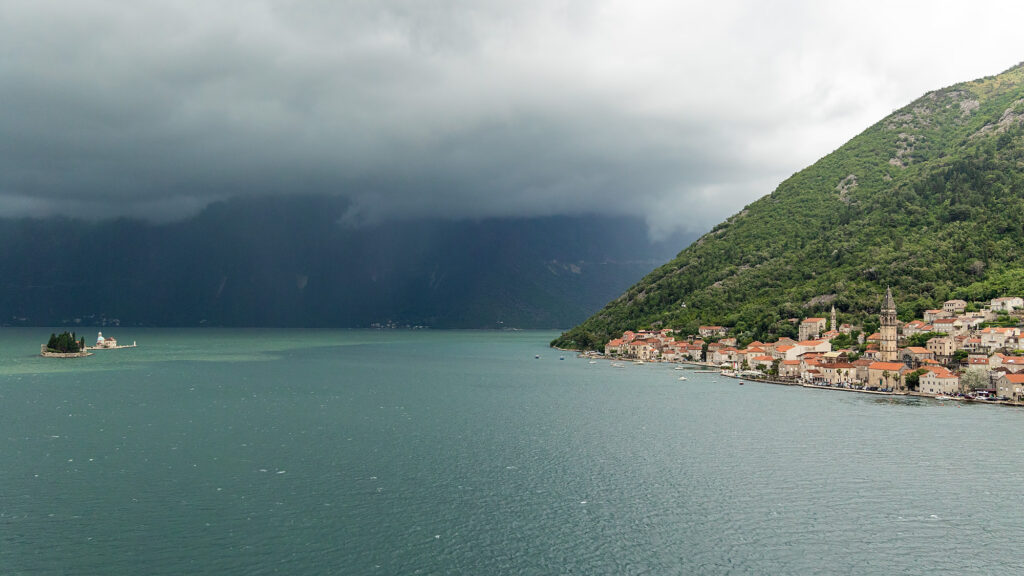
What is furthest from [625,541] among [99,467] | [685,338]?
[685,338]

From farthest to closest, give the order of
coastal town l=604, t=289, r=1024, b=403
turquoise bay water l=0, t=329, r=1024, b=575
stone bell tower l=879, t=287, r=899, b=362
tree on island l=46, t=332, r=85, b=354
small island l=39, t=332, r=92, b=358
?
tree on island l=46, t=332, r=85, b=354, small island l=39, t=332, r=92, b=358, stone bell tower l=879, t=287, r=899, b=362, coastal town l=604, t=289, r=1024, b=403, turquoise bay water l=0, t=329, r=1024, b=575

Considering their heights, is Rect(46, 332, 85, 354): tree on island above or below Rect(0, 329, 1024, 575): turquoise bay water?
above

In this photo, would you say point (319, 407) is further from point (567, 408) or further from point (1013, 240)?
point (1013, 240)

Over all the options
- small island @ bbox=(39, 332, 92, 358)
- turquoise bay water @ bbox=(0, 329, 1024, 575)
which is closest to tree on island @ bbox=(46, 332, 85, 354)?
small island @ bbox=(39, 332, 92, 358)

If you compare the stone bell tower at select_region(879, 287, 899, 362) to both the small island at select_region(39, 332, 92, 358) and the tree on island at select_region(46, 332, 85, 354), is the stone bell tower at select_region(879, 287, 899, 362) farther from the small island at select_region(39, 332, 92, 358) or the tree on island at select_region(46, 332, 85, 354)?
the tree on island at select_region(46, 332, 85, 354)

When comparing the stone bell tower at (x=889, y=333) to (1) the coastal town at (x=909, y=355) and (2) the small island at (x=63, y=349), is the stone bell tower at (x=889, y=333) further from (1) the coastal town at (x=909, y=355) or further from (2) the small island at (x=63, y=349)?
(2) the small island at (x=63, y=349)

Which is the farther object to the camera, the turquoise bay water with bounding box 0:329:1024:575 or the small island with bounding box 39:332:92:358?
the small island with bounding box 39:332:92:358

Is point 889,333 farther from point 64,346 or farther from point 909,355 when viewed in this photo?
point 64,346
